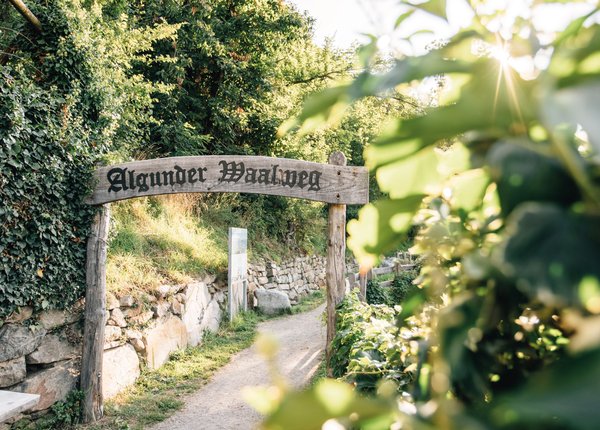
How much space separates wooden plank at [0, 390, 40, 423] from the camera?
3.05 meters

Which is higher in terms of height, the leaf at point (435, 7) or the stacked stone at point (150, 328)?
the leaf at point (435, 7)

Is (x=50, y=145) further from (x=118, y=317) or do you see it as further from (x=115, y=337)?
(x=115, y=337)

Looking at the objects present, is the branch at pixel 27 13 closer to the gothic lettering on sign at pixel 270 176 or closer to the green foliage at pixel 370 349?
the gothic lettering on sign at pixel 270 176

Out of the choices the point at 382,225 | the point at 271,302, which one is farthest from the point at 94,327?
the point at 271,302

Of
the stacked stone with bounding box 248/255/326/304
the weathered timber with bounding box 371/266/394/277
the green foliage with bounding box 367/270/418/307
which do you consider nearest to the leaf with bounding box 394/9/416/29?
the green foliage with bounding box 367/270/418/307

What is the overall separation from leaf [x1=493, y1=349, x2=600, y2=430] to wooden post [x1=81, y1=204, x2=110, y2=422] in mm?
5057

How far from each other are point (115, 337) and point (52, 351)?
34.7 inches

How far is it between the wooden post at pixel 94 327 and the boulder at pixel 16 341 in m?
0.50

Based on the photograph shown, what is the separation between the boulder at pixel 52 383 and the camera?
425 centimetres

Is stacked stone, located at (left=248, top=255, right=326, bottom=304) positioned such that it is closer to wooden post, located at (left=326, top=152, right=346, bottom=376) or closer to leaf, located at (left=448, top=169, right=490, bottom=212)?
wooden post, located at (left=326, top=152, right=346, bottom=376)

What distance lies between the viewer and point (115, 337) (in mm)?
5383

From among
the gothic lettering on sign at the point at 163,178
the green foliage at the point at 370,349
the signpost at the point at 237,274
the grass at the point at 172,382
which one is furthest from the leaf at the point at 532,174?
the signpost at the point at 237,274

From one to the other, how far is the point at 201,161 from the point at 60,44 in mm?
1818

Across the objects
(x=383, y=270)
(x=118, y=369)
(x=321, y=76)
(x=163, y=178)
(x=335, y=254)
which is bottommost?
(x=118, y=369)
